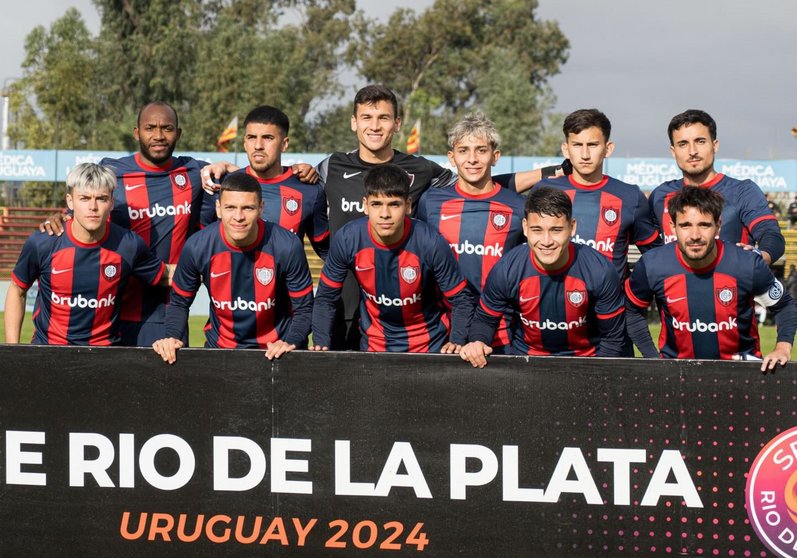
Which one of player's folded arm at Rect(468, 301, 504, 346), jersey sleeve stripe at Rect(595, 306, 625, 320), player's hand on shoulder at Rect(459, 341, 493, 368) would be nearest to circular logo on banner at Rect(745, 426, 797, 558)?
jersey sleeve stripe at Rect(595, 306, 625, 320)

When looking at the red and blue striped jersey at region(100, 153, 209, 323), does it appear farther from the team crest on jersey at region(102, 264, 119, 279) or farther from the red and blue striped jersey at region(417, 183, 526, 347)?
the red and blue striped jersey at region(417, 183, 526, 347)

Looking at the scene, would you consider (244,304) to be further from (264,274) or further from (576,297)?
(576,297)

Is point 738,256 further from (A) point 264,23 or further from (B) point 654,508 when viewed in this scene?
(A) point 264,23

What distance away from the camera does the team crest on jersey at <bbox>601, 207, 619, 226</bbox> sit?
5395 millimetres

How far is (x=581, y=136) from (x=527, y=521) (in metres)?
2.22

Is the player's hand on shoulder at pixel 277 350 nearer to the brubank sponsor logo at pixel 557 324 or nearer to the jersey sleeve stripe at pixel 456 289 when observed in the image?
the jersey sleeve stripe at pixel 456 289

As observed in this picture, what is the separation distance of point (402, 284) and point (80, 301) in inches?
68.3

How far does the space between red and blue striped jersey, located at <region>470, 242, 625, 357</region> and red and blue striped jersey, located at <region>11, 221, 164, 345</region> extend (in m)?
1.90

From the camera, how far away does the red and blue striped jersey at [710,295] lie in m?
4.80

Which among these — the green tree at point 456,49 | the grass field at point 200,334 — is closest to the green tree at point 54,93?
the green tree at point 456,49

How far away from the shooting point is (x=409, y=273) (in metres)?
5.06

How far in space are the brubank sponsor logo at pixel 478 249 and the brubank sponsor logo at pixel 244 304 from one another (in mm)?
1056

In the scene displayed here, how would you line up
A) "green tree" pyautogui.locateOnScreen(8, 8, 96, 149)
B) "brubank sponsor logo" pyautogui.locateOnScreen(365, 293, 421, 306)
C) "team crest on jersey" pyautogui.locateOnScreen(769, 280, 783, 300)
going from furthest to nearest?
"green tree" pyautogui.locateOnScreen(8, 8, 96, 149)
"brubank sponsor logo" pyautogui.locateOnScreen(365, 293, 421, 306)
"team crest on jersey" pyautogui.locateOnScreen(769, 280, 783, 300)

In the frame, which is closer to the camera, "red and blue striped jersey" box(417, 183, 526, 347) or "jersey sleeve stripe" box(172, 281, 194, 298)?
"jersey sleeve stripe" box(172, 281, 194, 298)
